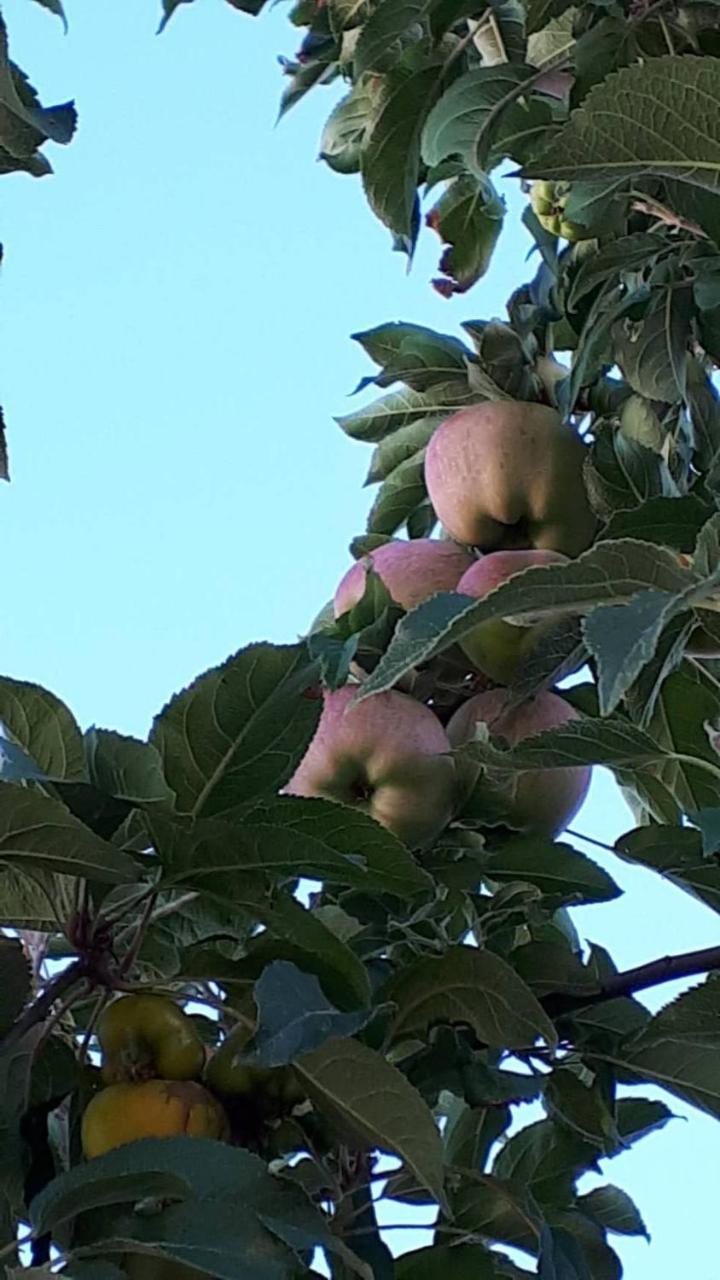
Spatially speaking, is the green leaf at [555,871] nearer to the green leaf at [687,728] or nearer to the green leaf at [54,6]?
the green leaf at [687,728]

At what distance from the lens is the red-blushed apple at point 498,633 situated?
1110 millimetres

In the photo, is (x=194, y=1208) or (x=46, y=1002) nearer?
(x=194, y=1208)

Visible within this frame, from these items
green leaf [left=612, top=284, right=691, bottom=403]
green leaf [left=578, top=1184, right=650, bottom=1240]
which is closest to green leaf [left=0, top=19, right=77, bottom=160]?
green leaf [left=612, top=284, right=691, bottom=403]

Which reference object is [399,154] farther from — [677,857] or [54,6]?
[677,857]

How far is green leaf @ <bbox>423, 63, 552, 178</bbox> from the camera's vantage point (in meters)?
1.28

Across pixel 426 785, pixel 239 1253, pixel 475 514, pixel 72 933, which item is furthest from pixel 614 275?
pixel 239 1253

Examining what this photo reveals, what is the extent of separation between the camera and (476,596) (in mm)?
1113

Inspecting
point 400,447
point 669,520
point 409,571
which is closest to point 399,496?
point 400,447

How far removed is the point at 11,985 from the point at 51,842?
0.43 ft

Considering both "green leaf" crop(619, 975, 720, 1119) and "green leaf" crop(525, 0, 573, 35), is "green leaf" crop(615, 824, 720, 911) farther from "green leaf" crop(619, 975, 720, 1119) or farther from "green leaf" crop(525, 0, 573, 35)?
"green leaf" crop(525, 0, 573, 35)

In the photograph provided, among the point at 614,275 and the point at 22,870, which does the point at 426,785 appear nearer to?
the point at 22,870

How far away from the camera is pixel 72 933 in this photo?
2.94 ft

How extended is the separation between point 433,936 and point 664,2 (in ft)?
2.33

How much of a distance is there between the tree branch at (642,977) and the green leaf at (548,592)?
24 cm
